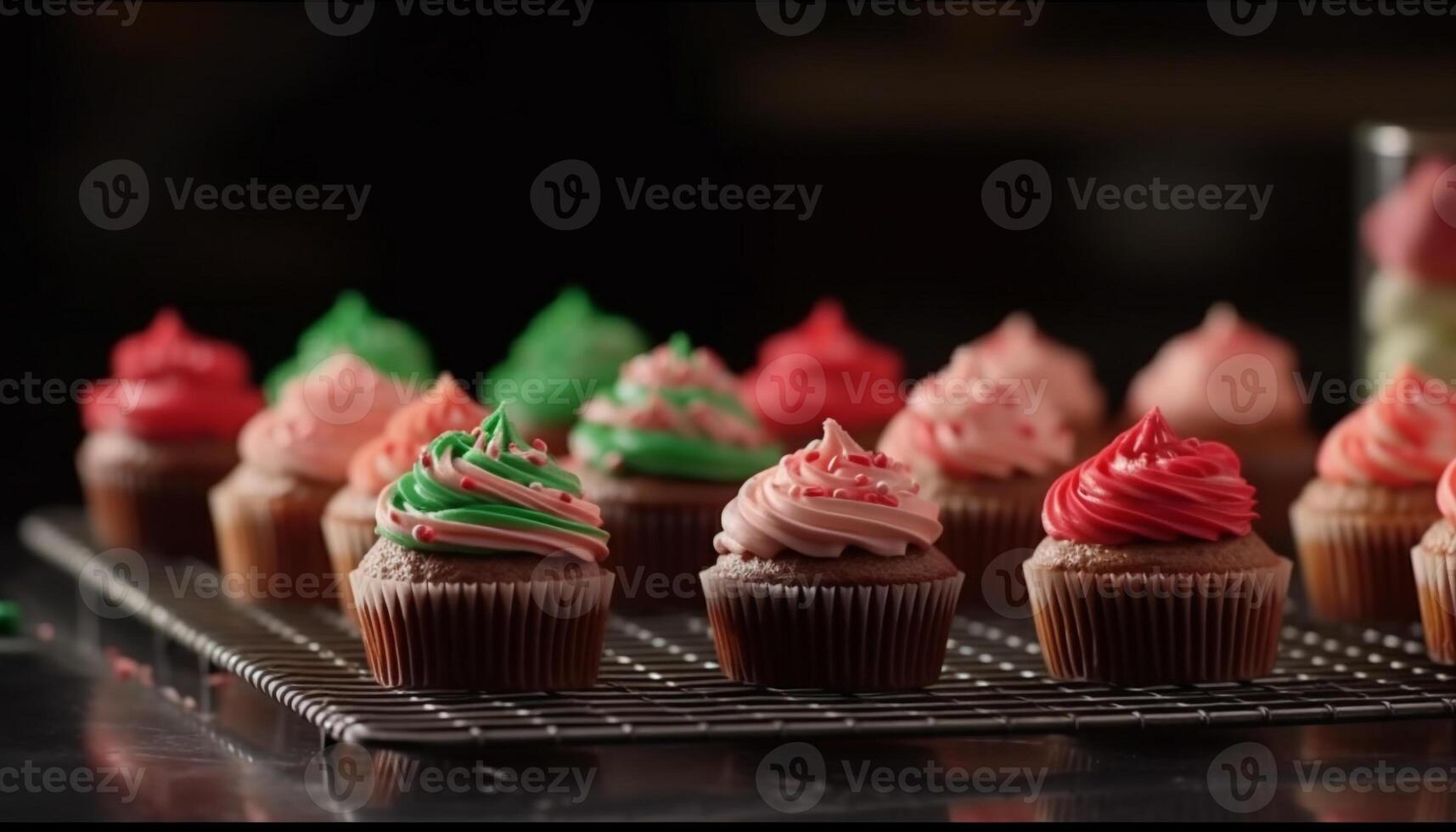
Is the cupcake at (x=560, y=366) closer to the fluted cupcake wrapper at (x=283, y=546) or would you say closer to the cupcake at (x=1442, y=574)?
the fluted cupcake wrapper at (x=283, y=546)

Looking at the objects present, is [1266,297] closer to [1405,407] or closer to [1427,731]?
[1405,407]

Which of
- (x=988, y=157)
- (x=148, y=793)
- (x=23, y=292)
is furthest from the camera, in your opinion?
(x=988, y=157)

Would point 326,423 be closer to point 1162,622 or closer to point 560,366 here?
point 560,366

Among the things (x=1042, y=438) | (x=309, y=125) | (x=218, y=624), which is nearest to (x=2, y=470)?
(x=309, y=125)

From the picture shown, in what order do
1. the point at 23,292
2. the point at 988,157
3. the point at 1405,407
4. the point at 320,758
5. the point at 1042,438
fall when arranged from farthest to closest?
the point at 988,157 < the point at 23,292 < the point at 1042,438 < the point at 1405,407 < the point at 320,758

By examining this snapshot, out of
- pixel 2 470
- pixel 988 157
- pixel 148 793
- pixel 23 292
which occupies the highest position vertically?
pixel 988 157

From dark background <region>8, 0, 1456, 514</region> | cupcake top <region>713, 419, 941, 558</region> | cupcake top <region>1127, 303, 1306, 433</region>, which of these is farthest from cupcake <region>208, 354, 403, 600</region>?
cupcake top <region>1127, 303, 1306, 433</region>

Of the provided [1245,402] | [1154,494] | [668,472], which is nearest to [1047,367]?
[1245,402]
